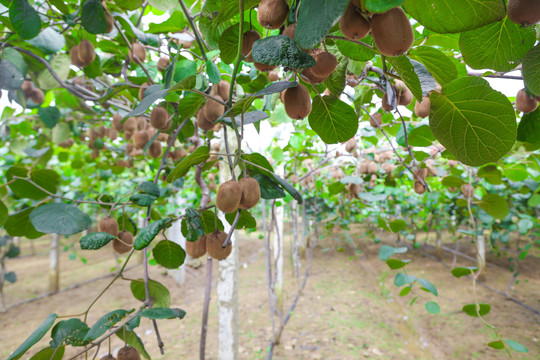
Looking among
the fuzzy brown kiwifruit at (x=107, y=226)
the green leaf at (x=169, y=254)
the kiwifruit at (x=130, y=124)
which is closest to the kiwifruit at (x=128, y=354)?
the green leaf at (x=169, y=254)

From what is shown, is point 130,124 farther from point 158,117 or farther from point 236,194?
point 236,194

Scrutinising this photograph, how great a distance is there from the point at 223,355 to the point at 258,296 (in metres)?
3.07

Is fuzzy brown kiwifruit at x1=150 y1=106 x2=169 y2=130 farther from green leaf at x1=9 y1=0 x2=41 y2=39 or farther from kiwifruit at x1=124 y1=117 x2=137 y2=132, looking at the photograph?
Answer: kiwifruit at x1=124 y1=117 x2=137 y2=132

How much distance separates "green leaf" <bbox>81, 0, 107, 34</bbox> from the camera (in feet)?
2.08

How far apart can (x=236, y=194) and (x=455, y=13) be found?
38 centimetres

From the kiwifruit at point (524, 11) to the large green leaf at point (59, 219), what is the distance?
0.82 metres

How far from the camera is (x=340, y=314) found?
4.25 meters

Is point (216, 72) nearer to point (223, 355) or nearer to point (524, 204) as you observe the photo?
point (223, 355)

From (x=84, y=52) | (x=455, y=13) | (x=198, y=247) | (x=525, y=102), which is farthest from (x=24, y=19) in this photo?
(x=525, y=102)

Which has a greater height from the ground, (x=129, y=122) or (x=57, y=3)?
(x=57, y=3)

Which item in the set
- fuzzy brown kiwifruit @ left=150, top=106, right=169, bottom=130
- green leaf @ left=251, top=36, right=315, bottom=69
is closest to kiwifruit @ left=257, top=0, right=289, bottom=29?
green leaf @ left=251, top=36, right=315, bottom=69

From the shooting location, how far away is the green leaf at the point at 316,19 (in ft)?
0.87

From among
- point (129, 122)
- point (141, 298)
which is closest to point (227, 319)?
point (141, 298)

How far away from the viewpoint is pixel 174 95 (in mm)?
809
